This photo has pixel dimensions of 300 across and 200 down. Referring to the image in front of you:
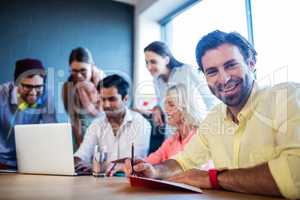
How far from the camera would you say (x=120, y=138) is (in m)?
2.16

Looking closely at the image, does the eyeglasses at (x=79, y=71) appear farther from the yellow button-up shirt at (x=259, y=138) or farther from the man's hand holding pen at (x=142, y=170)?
the yellow button-up shirt at (x=259, y=138)

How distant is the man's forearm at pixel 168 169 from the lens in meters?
1.57

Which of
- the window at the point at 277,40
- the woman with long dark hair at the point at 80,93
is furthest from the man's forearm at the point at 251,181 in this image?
the woman with long dark hair at the point at 80,93

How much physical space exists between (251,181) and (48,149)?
1207 millimetres

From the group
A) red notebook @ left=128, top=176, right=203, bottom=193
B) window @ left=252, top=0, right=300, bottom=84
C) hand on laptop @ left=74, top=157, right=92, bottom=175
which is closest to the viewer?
red notebook @ left=128, top=176, right=203, bottom=193

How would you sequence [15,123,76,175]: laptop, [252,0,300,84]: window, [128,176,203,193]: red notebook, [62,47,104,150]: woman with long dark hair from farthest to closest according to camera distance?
[62,47,104,150]: woman with long dark hair → [15,123,76,175]: laptop → [252,0,300,84]: window → [128,176,203,193]: red notebook

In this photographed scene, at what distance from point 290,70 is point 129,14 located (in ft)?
5.07

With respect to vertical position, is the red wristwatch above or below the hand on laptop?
above

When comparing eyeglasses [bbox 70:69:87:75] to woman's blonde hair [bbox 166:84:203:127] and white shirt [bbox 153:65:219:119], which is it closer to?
white shirt [bbox 153:65:219:119]

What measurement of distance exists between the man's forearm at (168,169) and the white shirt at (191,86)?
0.35 metres

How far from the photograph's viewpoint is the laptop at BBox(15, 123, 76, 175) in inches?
68.9

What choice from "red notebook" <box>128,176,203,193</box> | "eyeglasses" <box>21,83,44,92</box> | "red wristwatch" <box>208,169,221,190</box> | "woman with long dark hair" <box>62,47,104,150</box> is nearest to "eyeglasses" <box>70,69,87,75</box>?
"woman with long dark hair" <box>62,47,104,150</box>

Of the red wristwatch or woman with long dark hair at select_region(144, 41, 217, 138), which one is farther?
woman with long dark hair at select_region(144, 41, 217, 138)

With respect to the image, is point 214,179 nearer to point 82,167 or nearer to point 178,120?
point 178,120
